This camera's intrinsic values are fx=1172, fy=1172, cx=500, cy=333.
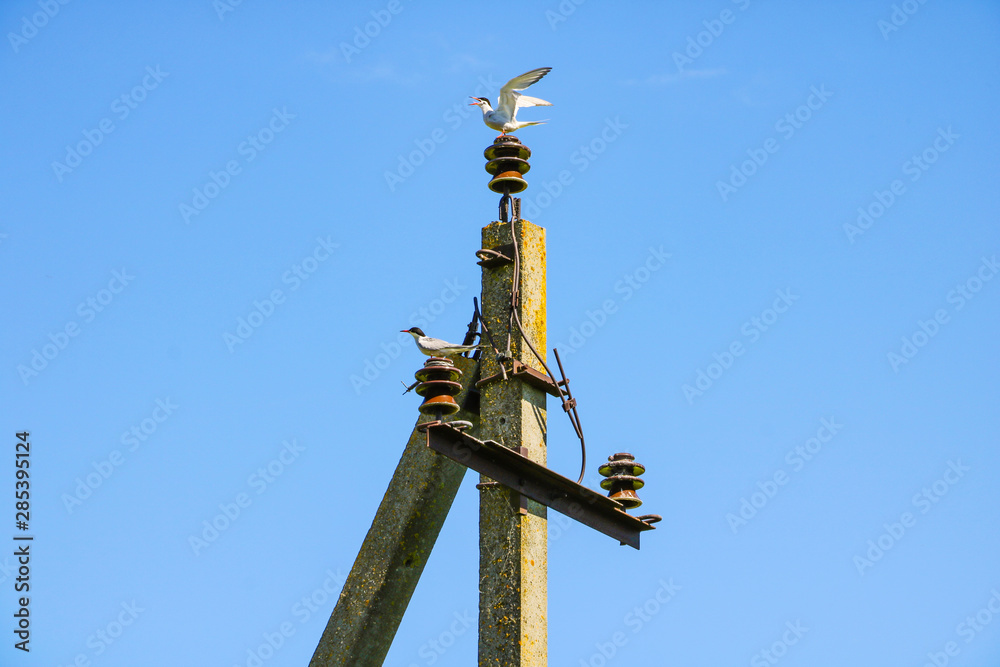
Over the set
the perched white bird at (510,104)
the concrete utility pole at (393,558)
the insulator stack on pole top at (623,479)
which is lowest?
the concrete utility pole at (393,558)

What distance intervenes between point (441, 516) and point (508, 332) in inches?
40.6

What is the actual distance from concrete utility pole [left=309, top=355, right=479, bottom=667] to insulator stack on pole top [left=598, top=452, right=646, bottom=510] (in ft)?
2.50

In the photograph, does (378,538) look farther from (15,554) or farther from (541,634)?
(15,554)

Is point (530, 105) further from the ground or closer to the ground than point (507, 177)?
further from the ground

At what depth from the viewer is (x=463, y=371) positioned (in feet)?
20.1

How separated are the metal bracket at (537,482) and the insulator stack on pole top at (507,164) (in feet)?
5.25

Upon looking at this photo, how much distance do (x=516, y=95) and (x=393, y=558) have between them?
2.86m

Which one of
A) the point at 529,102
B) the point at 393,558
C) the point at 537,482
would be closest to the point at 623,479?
the point at 537,482

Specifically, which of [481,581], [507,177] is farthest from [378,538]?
[507,177]

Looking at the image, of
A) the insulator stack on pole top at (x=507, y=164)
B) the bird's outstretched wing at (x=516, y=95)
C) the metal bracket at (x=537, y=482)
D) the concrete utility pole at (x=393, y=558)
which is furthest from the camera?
the bird's outstretched wing at (x=516, y=95)

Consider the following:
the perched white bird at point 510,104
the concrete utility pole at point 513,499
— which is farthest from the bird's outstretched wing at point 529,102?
the concrete utility pole at point 513,499

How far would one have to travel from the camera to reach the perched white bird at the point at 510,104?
694 centimetres

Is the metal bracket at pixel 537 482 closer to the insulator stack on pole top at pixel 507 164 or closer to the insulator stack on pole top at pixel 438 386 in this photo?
the insulator stack on pole top at pixel 438 386

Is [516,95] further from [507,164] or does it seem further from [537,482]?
[537,482]
